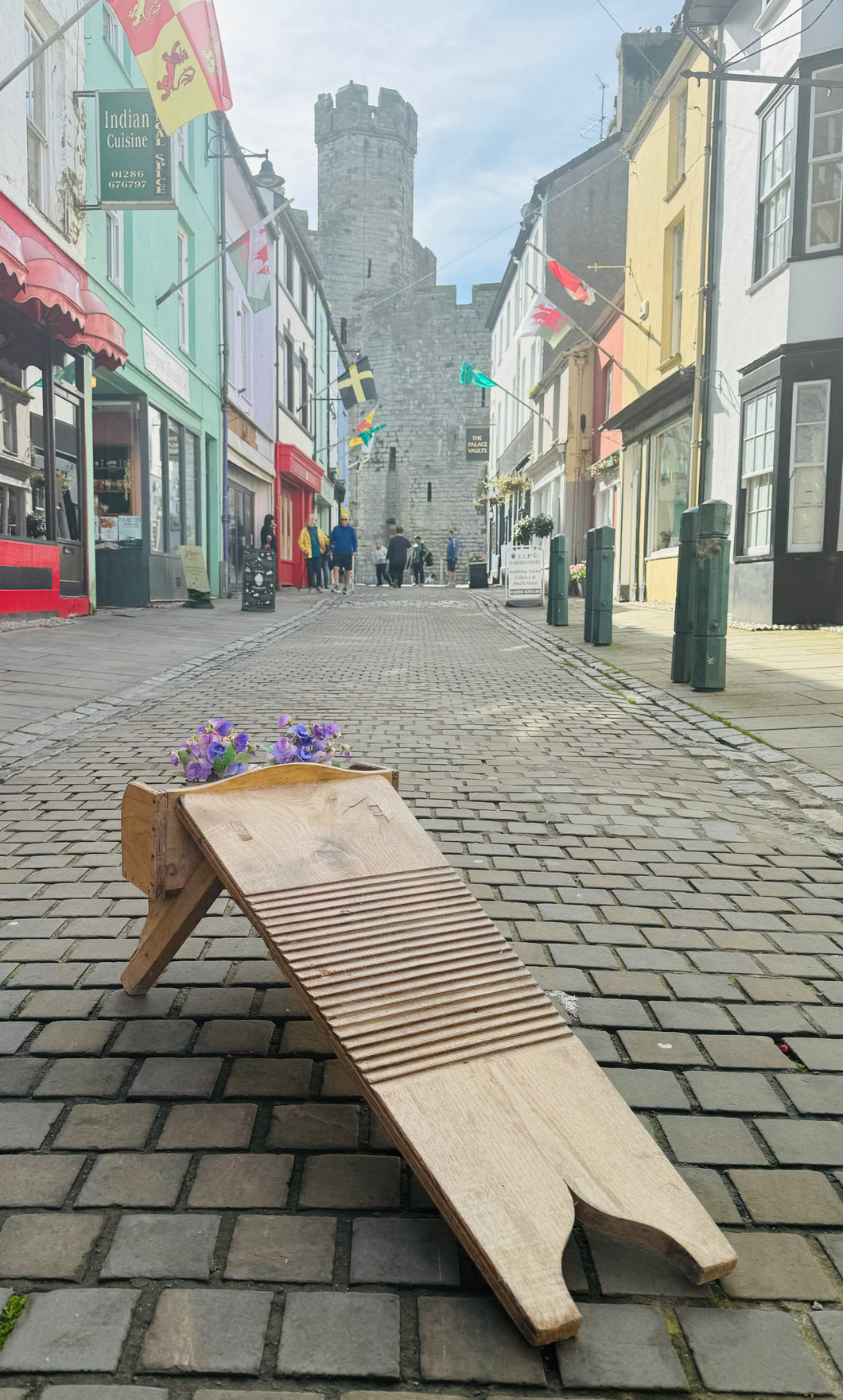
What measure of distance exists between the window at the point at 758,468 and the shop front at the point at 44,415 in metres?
7.46

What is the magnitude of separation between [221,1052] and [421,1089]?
760mm

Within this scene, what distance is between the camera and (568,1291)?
1551 mm

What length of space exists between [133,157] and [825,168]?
780 cm

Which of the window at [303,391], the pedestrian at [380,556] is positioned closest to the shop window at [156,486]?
the window at [303,391]

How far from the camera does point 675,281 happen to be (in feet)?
54.1

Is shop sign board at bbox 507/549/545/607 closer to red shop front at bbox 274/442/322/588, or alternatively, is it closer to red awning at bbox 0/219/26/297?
red shop front at bbox 274/442/322/588

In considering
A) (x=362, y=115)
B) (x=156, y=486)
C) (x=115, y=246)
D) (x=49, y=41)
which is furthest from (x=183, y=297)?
(x=362, y=115)

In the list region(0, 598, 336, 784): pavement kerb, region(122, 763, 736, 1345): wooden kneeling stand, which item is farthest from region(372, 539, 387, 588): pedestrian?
region(122, 763, 736, 1345): wooden kneeling stand

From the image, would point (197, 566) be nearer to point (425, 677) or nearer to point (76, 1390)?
point (425, 677)

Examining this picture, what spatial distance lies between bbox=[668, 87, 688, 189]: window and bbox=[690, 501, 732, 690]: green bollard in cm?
1078

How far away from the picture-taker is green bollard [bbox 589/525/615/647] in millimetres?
10727

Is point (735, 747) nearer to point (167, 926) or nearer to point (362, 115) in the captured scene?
point (167, 926)

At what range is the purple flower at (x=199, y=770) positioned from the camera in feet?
8.65

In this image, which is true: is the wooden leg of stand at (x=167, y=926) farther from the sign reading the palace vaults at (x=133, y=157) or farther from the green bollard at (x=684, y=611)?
the sign reading the palace vaults at (x=133, y=157)
